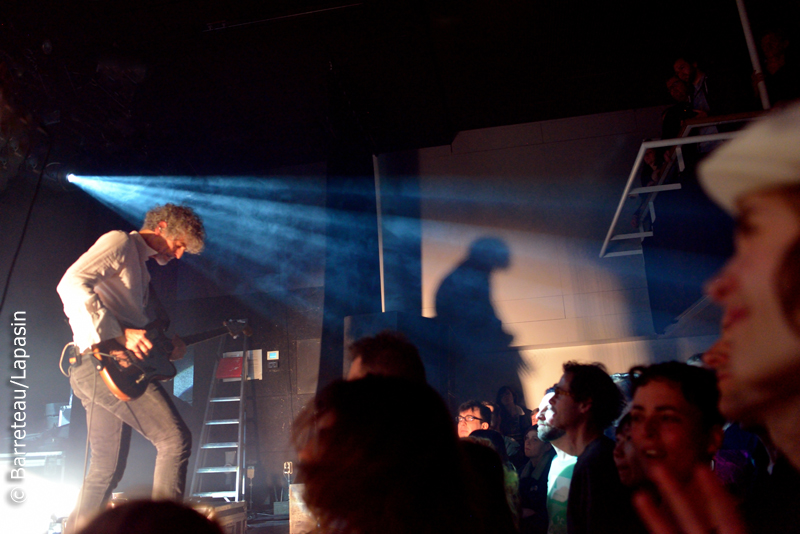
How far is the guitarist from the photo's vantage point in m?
2.12

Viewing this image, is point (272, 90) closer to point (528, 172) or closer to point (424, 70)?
point (424, 70)

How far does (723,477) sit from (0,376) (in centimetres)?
407

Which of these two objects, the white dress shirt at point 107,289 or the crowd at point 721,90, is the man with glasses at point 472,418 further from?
the white dress shirt at point 107,289

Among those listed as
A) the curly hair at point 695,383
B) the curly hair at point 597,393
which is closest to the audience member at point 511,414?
the curly hair at point 597,393

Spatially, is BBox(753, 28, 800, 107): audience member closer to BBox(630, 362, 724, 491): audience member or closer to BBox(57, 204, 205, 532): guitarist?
BBox(630, 362, 724, 491): audience member

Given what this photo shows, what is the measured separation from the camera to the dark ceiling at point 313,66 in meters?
3.63

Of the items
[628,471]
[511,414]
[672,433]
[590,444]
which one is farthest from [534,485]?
[672,433]

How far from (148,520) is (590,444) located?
4.81 ft

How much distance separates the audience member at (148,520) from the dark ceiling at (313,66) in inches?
147

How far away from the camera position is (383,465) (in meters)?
0.73

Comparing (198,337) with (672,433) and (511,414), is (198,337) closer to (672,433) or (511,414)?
(672,433)

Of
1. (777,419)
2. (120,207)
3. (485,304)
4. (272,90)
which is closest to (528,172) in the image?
(485,304)

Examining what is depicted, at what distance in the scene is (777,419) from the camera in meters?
0.40

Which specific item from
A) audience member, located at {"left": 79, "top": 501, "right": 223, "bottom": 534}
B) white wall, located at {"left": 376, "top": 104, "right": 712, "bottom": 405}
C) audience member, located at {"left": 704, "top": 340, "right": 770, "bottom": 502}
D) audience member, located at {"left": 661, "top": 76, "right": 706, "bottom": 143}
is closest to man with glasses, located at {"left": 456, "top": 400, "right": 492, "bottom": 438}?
white wall, located at {"left": 376, "top": 104, "right": 712, "bottom": 405}
